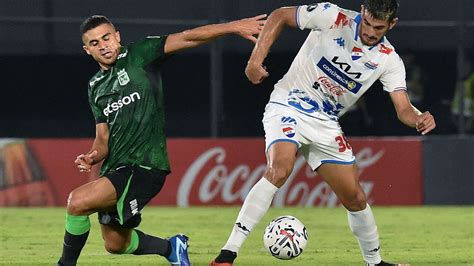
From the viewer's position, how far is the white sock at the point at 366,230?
768cm

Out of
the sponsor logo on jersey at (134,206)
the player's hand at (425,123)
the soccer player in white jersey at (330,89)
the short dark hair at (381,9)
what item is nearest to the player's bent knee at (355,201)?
the soccer player in white jersey at (330,89)

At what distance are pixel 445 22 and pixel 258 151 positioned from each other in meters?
3.99

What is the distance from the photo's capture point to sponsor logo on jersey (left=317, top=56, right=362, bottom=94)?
7551mm

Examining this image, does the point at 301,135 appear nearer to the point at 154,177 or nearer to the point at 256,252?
the point at 154,177

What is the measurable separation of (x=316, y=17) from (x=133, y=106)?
1356 mm

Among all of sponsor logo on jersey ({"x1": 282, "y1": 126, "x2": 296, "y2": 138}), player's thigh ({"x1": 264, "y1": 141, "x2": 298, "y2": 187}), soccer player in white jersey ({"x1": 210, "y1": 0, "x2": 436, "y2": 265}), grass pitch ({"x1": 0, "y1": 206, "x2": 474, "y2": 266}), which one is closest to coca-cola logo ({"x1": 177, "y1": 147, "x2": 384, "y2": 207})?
grass pitch ({"x1": 0, "y1": 206, "x2": 474, "y2": 266})

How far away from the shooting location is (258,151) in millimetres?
14516

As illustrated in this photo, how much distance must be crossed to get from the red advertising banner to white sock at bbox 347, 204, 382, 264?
255 inches

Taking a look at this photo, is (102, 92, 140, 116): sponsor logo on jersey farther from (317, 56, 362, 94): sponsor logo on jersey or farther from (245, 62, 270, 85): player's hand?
(317, 56, 362, 94): sponsor logo on jersey

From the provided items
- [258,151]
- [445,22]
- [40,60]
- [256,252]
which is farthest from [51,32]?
[256,252]

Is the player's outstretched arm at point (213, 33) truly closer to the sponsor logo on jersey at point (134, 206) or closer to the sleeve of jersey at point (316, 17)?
the sleeve of jersey at point (316, 17)

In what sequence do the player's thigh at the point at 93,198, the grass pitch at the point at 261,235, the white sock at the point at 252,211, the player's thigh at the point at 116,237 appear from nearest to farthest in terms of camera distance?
the player's thigh at the point at 93,198, the white sock at the point at 252,211, the player's thigh at the point at 116,237, the grass pitch at the point at 261,235

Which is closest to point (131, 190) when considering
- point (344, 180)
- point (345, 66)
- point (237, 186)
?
point (344, 180)

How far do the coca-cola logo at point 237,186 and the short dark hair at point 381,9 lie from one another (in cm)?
718
